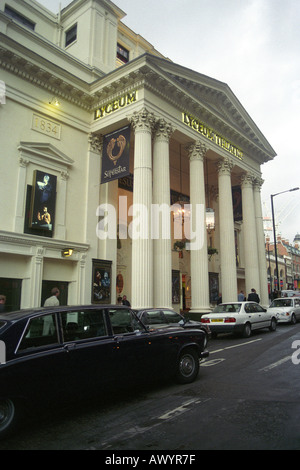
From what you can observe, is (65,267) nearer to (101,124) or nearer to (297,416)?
(101,124)

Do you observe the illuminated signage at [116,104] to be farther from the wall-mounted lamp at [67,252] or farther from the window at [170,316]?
the window at [170,316]

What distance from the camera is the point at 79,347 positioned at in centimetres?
488

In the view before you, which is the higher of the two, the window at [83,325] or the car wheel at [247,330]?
the window at [83,325]

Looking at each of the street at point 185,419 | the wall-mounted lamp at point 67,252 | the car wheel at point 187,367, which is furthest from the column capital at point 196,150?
the car wheel at point 187,367

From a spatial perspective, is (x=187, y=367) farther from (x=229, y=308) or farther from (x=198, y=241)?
(x=198, y=241)

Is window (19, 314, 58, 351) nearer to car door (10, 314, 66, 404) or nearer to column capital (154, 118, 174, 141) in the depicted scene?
car door (10, 314, 66, 404)

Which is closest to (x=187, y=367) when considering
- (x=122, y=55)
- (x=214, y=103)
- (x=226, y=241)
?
(x=226, y=241)

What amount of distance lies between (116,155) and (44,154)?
335cm

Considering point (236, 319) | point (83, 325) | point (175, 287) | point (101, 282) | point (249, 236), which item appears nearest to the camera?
point (83, 325)

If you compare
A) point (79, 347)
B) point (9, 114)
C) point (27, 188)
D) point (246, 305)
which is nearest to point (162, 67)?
point (9, 114)

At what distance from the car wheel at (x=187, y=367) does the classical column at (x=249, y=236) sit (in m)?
17.4

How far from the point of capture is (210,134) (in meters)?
20.7

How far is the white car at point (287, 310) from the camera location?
18.0 metres

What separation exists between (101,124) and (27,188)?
18.3ft
